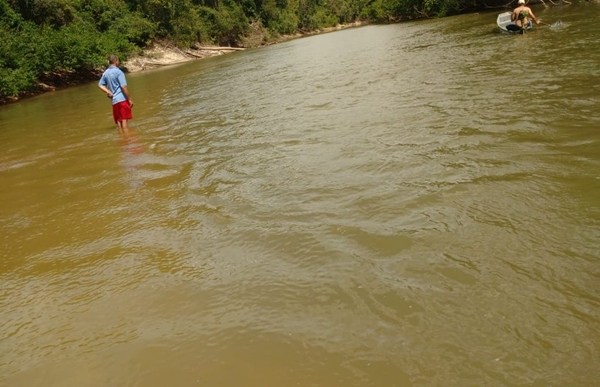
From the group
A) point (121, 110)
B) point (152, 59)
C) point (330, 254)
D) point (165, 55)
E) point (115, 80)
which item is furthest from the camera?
point (165, 55)

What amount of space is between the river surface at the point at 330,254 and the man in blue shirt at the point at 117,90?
2.67m

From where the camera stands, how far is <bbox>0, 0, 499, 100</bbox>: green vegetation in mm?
27281

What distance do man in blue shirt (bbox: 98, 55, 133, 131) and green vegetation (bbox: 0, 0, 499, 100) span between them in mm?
17405

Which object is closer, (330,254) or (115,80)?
(330,254)

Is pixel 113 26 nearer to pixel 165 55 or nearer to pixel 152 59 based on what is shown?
pixel 152 59

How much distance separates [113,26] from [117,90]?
38.5m

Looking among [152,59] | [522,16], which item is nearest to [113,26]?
[152,59]

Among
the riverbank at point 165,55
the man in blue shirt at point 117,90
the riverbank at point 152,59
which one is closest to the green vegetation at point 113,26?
the riverbank at point 152,59

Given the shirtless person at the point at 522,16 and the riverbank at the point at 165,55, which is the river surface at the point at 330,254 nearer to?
the shirtless person at the point at 522,16

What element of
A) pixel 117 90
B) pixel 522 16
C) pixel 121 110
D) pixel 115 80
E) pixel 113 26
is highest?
pixel 113 26

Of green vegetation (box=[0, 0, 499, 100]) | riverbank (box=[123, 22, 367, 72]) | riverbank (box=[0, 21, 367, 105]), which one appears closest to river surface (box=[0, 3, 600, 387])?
green vegetation (box=[0, 0, 499, 100])

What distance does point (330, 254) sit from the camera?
11.8 ft

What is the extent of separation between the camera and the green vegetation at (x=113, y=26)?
27.3m

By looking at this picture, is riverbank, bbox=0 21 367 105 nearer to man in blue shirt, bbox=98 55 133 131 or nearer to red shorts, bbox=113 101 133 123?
man in blue shirt, bbox=98 55 133 131
